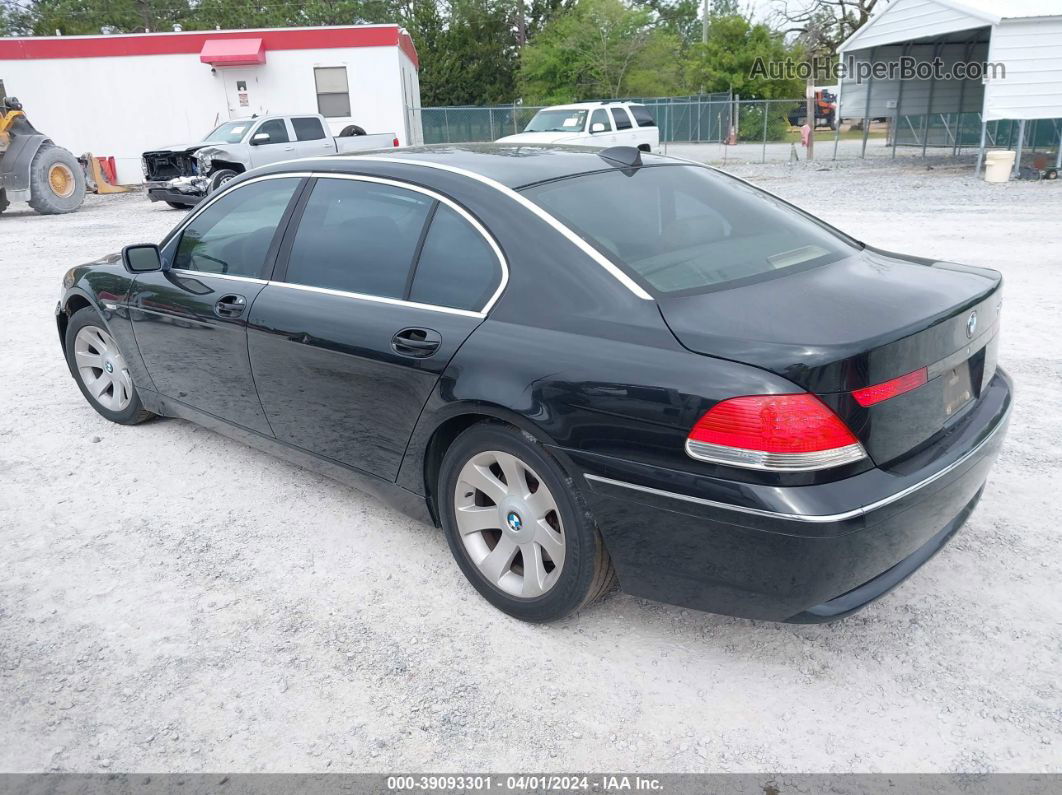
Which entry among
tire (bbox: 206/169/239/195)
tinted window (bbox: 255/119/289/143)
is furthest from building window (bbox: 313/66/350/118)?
tire (bbox: 206/169/239/195)

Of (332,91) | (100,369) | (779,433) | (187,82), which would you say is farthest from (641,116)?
(779,433)

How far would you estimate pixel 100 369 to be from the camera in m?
5.28

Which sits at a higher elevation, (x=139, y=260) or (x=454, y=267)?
(x=454, y=267)

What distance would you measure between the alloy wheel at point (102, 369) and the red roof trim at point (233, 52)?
22.1m

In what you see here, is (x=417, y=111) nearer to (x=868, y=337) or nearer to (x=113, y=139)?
(x=113, y=139)

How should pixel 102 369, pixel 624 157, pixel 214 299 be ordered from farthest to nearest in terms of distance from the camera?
pixel 102 369, pixel 214 299, pixel 624 157

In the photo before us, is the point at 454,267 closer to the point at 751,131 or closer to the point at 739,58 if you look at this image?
the point at 751,131

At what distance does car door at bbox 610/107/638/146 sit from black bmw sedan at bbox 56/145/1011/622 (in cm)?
1755

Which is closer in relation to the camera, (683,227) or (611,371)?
(611,371)

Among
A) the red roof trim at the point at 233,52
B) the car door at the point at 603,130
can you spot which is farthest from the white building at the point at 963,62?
the red roof trim at the point at 233,52

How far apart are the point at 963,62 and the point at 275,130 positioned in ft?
70.1

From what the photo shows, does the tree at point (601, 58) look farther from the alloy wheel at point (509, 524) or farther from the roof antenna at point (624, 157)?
the alloy wheel at point (509, 524)

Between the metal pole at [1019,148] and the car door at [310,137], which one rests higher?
the car door at [310,137]

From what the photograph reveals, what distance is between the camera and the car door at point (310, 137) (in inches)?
744
